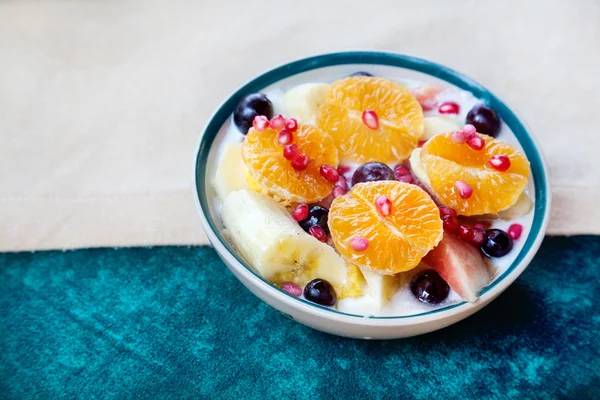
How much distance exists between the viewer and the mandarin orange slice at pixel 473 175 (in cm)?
138

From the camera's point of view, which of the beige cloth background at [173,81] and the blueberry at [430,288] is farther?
the beige cloth background at [173,81]

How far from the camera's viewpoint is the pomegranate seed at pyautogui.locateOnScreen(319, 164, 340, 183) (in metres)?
1.42

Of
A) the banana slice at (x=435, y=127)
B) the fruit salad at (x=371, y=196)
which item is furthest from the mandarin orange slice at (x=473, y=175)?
the banana slice at (x=435, y=127)

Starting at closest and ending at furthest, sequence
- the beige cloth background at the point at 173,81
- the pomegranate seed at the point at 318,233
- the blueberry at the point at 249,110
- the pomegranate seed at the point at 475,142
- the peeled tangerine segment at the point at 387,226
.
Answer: the peeled tangerine segment at the point at 387,226 → the pomegranate seed at the point at 318,233 → the pomegranate seed at the point at 475,142 → the blueberry at the point at 249,110 → the beige cloth background at the point at 173,81

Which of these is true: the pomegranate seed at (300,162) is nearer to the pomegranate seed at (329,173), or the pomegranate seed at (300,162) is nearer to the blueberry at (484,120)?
the pomegranate seed at (329,173)

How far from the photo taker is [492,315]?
57.7 inches

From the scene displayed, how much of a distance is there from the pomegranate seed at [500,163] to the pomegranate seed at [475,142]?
0.05 m

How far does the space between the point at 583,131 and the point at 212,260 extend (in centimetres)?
120

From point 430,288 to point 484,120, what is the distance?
21.9 inches

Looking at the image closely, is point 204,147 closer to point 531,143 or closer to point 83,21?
point 531,143

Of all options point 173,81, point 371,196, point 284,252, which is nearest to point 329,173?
point 371,196

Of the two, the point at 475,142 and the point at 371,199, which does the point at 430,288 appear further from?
the point at 475,142

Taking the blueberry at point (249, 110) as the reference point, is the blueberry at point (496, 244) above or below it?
below

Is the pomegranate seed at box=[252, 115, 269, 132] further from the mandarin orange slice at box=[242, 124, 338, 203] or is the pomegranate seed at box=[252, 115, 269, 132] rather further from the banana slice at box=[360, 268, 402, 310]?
the banana slice at box=[360, 268, 402, 310]
